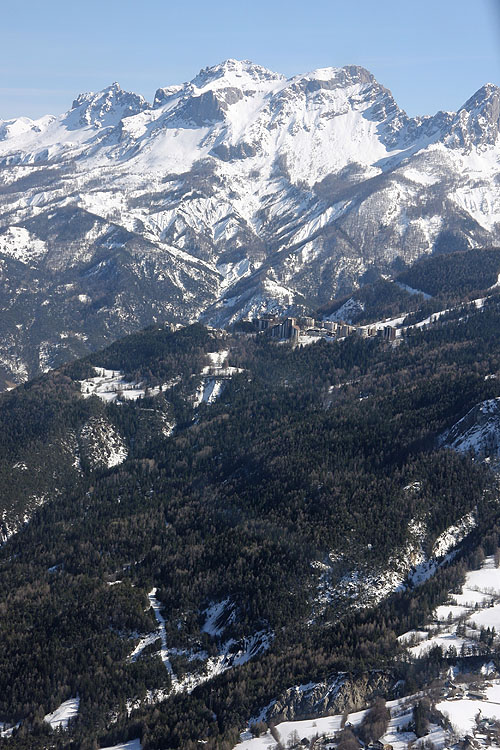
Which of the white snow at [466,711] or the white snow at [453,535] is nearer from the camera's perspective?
the white snow at [466,711]

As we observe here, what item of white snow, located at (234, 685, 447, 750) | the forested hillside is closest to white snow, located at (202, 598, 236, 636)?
the forested hillside

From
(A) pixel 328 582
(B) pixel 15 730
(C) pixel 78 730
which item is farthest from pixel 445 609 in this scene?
(B) pixel 15 730

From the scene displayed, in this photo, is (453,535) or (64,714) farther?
(453,535)

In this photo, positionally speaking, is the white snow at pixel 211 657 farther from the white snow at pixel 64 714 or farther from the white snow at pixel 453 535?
the white snow at pixel 453 535

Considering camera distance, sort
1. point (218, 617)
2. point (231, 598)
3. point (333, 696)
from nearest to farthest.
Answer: point (333, 696)
point (218, 617)
point (231, 598)

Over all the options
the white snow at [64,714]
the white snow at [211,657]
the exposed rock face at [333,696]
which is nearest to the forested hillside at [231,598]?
the white snow at [211,657]

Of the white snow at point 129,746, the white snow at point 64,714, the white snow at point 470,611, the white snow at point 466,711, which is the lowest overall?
the white snow at point 129,746

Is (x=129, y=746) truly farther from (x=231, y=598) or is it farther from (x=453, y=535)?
(x=453, y=535)

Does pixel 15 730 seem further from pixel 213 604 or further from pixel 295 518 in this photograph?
pixel 295 518

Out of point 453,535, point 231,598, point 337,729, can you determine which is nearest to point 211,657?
point 231,598
